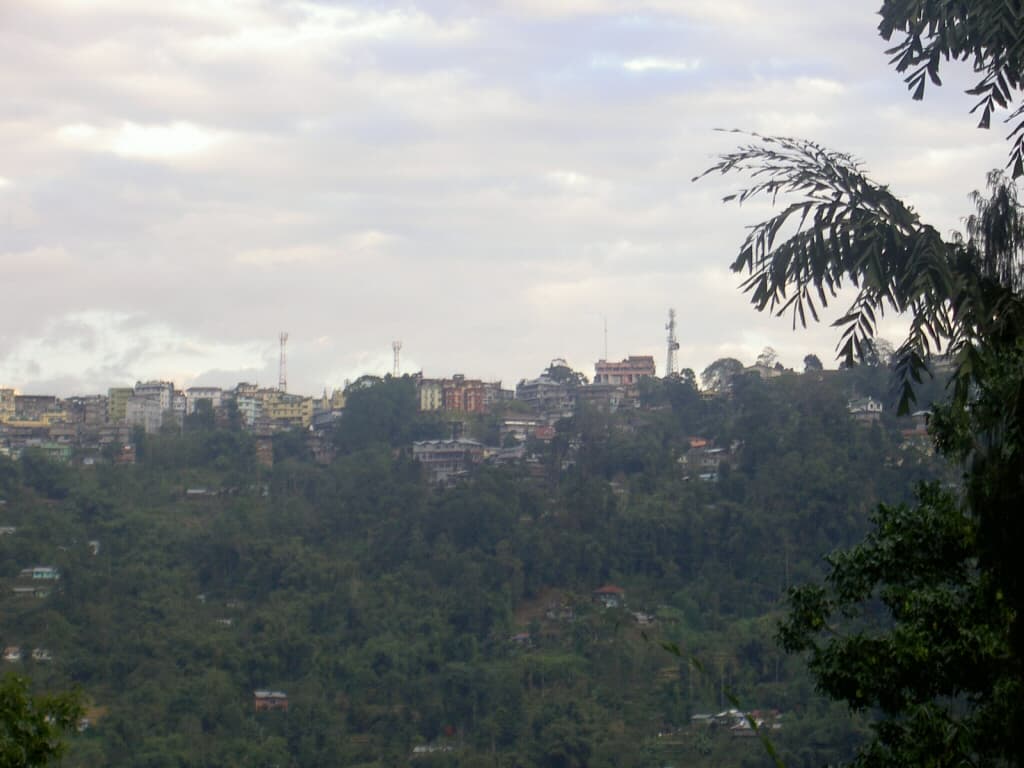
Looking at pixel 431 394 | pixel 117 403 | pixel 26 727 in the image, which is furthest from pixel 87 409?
pixel 26 727

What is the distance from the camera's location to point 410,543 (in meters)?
45.0

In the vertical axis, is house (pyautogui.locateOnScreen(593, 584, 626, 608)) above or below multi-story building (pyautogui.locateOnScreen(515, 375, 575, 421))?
below

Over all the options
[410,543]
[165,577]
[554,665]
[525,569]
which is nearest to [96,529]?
[165,577]

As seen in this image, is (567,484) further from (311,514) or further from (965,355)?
(965,355)

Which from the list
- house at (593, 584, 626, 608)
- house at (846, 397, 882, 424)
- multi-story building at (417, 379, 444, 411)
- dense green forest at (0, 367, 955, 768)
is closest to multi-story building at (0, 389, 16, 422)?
dense green forest at (0, 367, 955, 768)

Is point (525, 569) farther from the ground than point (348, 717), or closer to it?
farther from the ground

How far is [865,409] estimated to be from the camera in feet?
161

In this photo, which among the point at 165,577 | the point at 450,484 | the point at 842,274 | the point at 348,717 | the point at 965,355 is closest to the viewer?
the point at 965,355

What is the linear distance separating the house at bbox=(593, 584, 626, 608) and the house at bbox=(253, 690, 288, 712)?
9521 millimetres

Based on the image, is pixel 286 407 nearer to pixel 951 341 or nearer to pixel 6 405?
pixel 6 405

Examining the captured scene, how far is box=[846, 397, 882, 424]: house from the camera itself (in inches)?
1852

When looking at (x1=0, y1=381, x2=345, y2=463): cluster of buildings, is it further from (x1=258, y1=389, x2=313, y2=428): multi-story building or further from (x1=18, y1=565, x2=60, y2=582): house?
(x1=18, y1=565, x2=60, y2=582): house

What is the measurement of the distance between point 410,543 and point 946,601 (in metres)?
39.8

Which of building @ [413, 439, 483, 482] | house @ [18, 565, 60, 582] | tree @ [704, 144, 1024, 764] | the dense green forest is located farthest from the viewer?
building @ [413, 439, 483, 482]
